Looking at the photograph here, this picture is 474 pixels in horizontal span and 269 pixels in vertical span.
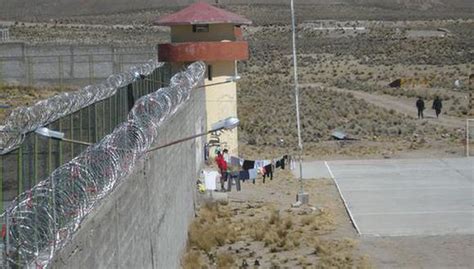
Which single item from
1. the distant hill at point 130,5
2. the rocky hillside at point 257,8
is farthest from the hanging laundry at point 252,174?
the distant hill at point 130,5

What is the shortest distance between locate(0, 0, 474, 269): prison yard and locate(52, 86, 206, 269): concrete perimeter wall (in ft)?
3.90

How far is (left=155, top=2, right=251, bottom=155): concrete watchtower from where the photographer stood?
99.2 ft

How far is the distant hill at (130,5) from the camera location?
161 m

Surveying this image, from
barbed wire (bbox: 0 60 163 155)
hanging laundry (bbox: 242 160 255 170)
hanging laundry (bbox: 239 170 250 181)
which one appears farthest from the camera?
hanging laundry (bbox: 242 160 255 170)

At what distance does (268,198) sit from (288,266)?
6.83 meters

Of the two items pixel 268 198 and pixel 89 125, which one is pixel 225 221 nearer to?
pixel 268 198

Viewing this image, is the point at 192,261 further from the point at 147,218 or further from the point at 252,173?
the point at 252,173

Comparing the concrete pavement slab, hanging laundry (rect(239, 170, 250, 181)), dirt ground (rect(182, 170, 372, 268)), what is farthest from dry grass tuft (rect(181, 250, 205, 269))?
hanging laundry (rect(239, 170, 250, 181))

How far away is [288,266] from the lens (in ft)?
56.9

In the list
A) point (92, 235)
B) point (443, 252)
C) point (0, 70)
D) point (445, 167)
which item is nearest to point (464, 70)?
point (0, 70)

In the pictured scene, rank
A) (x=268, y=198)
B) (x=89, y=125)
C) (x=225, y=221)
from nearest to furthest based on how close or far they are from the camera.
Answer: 1. (x=89, y=125)
2. (x=225, y=221)
3. (x=268, y=198)

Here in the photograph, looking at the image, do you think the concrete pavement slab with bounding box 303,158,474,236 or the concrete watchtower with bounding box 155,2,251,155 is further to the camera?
the concrete watchtower with bounding box 155,2,251,155

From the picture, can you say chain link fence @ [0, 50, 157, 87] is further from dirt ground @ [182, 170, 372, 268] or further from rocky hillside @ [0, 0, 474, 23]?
rocky hillside @ [0, 0, 474, 23]

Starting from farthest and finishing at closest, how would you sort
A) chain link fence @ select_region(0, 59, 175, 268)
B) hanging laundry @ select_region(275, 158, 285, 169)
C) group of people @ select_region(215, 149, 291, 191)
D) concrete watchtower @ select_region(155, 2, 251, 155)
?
1. concrete watchtower @ select_region(155, 2, 251, 155)
2. hanging laundry @ select_region(275, 158, 285, 169)
3. group of people @ select_region(215, 149, 291, 191)
4. chain link fence @ select_region(0, 59, 175, 268)
